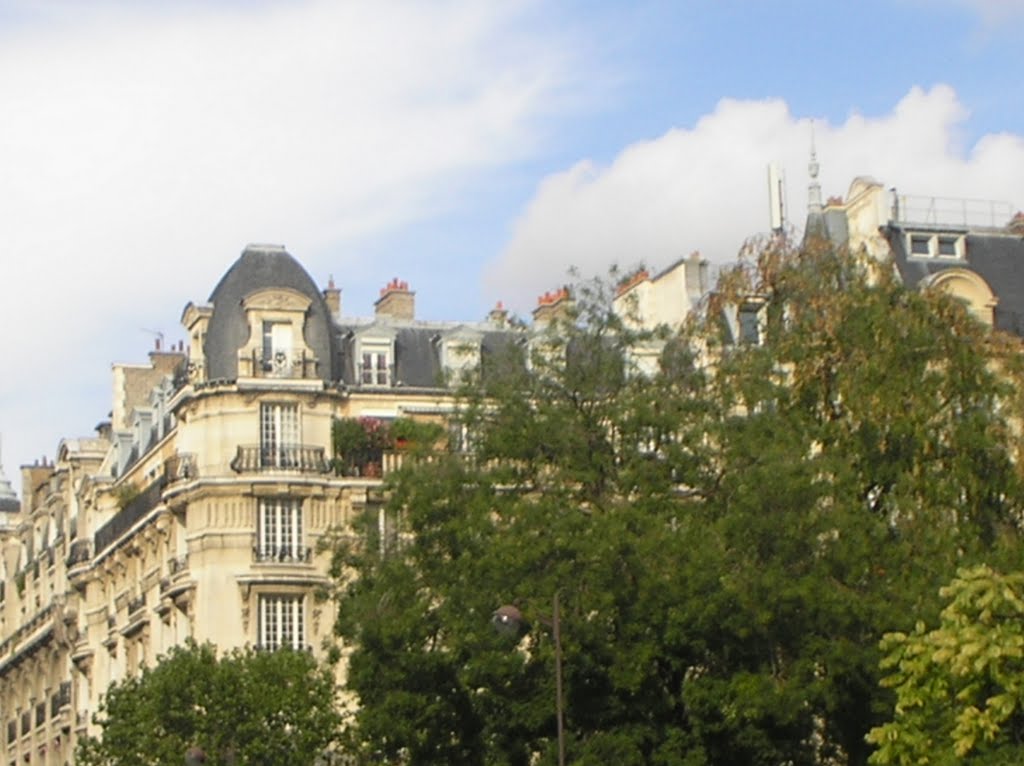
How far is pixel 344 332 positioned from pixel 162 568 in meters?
7.77

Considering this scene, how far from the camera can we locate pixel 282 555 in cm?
6291

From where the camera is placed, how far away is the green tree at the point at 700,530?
44.0 m

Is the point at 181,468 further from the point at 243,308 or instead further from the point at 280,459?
the point at 243,308

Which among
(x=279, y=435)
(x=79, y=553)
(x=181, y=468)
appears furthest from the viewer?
(x=79, y=553)

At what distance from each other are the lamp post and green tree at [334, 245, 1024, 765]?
535 millimetres

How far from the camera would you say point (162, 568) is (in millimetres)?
67125

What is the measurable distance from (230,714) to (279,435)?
10652mm

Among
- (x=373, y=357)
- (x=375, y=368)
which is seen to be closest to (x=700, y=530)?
(x=375, y=368)

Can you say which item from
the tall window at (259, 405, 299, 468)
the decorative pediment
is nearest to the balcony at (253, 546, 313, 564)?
the tall window at (259, 405, 299, 468)

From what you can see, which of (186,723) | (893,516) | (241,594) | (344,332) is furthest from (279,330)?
(893,516)

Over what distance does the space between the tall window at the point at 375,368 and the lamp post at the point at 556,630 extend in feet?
74.5

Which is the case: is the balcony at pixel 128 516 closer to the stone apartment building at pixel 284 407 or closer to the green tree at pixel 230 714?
the stone apartment building at pixel 284 407

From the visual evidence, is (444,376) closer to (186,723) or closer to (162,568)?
(186,723)

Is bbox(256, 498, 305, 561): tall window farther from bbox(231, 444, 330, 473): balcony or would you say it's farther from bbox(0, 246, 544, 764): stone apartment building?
bbox(231, 444, 330, 473): balcony
